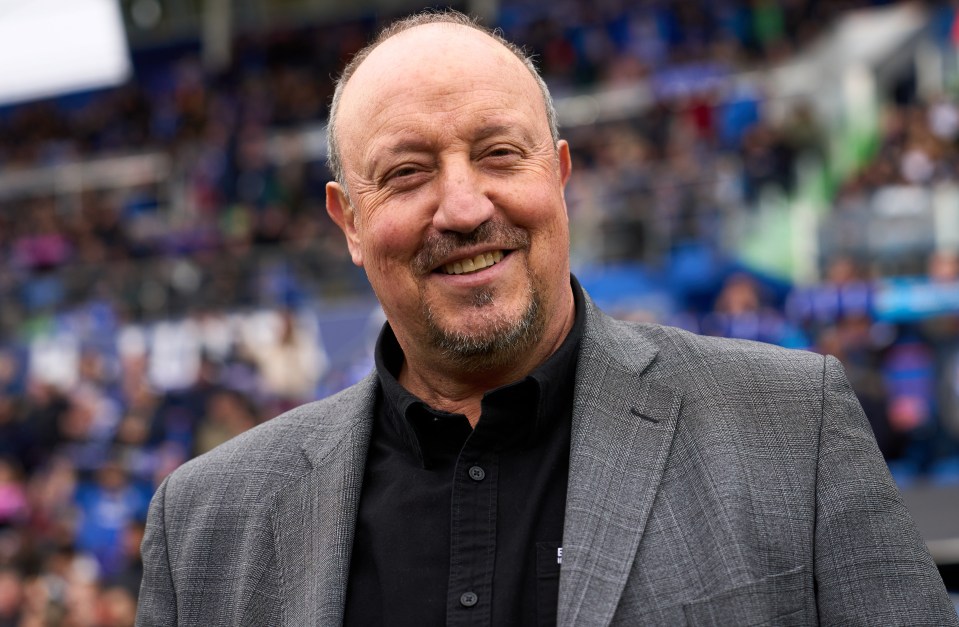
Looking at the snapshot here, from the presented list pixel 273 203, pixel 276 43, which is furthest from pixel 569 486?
pixel 276 43

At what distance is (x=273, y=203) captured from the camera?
1470 centimetres

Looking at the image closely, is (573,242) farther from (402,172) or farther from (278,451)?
(402,172)

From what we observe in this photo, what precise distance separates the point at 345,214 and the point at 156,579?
0.77 meters

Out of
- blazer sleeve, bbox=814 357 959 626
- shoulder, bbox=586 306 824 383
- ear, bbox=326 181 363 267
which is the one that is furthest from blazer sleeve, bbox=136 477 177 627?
blazer sleeve, bbox=814 357 959 626

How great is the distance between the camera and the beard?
1.99 m

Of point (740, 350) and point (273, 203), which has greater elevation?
point (273, 203)

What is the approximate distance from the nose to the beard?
2cm

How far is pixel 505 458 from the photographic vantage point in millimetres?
1995

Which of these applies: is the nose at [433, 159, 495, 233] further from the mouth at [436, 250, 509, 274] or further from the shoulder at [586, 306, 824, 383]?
the shoulder at [586, 306, 824, 383]

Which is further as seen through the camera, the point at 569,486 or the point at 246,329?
the point at 246,329

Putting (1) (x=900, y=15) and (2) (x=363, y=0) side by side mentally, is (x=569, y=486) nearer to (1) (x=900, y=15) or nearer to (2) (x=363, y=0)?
(1) (x=900, y=15)

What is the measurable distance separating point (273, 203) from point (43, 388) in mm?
4319

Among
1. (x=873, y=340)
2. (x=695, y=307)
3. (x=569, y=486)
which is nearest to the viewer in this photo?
(x=569, y=486)

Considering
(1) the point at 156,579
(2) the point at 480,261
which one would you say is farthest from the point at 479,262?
(1) the point at 156,579
